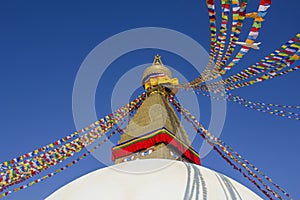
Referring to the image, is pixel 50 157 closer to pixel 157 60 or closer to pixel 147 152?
pixel 147 152

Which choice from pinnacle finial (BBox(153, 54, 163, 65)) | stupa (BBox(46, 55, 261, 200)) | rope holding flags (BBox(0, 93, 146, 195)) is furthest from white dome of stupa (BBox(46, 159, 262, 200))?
A: pinnacle finial (BBox(153, 54, 163, 65))

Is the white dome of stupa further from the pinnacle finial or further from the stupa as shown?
the pinnacle finial

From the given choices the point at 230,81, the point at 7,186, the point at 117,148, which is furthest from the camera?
the point at 117,148

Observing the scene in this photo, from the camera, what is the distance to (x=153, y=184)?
13.7 ft

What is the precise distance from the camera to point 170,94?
11.9 meters

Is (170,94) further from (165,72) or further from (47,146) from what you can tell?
(47,146)

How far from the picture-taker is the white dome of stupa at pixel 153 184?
4.03 m

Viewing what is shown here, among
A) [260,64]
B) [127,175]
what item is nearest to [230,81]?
[260,64]

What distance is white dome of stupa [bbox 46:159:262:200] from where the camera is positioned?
4031mm

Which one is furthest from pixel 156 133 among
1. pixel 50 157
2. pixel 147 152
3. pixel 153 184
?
pixel 153 184

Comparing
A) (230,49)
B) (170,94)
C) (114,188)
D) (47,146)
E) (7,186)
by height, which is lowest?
(114,188)

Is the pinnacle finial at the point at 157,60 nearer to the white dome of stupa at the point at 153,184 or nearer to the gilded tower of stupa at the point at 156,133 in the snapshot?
the gilded tower of stupa at the point at 156,133

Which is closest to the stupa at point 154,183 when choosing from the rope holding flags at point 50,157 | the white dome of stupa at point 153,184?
the white dome of stupa at point 153,184

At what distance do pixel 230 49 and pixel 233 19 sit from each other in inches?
33.6
